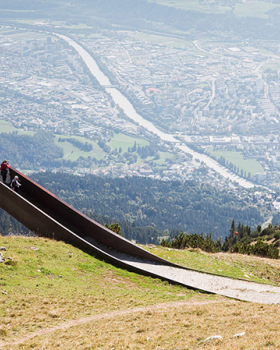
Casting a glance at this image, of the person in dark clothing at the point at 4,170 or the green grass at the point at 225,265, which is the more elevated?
the person in dark clothing at the point at 4,170

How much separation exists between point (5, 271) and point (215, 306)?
891cm

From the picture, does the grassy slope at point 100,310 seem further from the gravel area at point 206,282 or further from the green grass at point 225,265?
the green grass at point 225,265

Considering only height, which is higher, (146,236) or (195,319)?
(195,319)

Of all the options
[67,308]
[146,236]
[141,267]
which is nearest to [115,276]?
[141,267]

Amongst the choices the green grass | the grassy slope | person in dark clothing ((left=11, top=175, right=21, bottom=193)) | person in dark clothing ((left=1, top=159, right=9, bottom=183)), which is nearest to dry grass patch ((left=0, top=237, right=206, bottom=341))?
the grassy slope

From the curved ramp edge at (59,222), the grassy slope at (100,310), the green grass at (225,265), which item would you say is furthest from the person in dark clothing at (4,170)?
the green grass at (225,265)

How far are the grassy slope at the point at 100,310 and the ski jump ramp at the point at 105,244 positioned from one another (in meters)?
0.78

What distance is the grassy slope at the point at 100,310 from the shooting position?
18.4 m

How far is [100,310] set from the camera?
2228cm

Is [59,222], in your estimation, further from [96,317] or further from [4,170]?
[96,317]

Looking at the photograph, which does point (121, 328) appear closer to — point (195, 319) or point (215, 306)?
point (195, 319)

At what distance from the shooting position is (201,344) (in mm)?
17469

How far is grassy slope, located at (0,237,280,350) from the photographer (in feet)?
60.4

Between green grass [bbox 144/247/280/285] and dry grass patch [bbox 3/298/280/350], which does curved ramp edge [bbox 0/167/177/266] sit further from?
dry grass patch [bbox 3/298/280/350]
